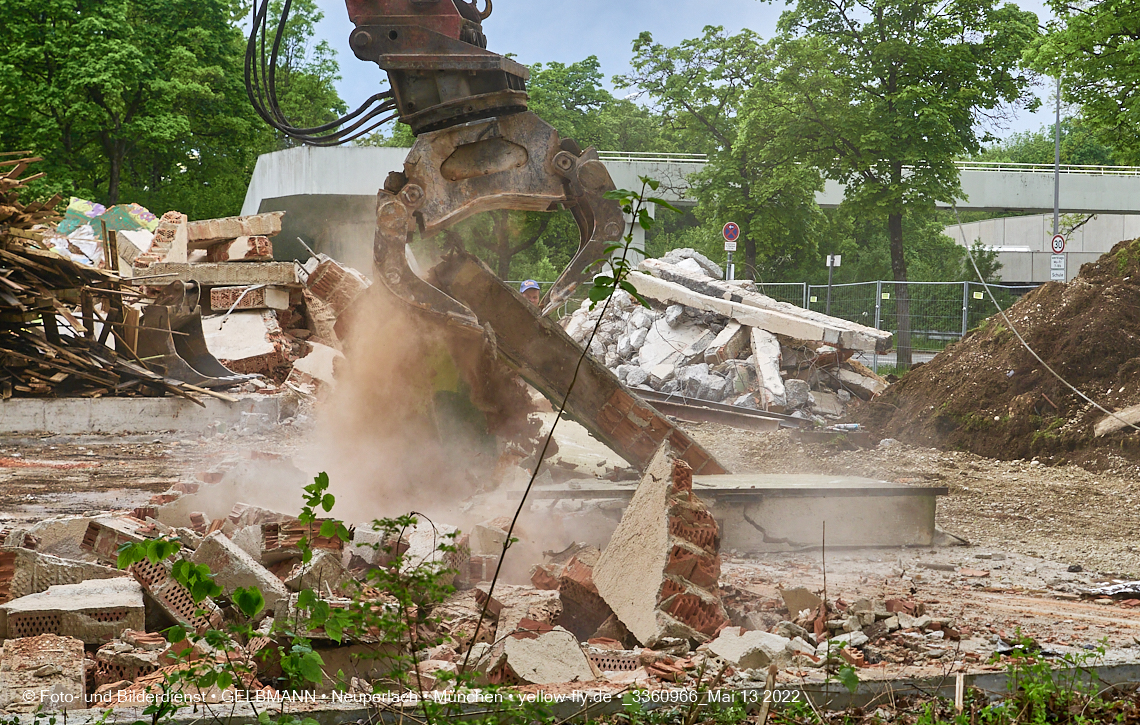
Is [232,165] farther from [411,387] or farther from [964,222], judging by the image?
[964,222]

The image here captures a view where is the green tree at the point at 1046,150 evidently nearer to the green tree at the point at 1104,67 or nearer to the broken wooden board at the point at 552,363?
the green tree at the point at 1104,67

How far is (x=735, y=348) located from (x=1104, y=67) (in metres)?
9.47

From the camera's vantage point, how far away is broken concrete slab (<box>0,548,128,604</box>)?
3.85 metres

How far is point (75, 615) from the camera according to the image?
3395mm

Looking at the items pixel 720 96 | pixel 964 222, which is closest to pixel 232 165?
pixel 720 96

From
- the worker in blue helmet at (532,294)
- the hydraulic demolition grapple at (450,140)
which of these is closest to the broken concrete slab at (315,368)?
the worker in blue helmet at (532,294)

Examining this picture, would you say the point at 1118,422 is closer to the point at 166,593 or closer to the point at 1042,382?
the point at 1042,382

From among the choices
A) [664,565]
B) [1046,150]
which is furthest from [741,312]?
[1046,150]

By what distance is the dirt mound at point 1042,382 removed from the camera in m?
9.93

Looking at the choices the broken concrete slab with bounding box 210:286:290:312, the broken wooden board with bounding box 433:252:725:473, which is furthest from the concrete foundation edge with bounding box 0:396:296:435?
the broken wooden board with bounding box 433:252:725:473

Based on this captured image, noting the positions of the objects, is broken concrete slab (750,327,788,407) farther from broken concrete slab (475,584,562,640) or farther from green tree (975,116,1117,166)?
green tree (975,116,1117,166)

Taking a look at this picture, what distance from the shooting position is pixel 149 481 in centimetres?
789

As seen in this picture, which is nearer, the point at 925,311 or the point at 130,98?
the point at 925,311

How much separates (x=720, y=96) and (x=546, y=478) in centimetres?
2684
